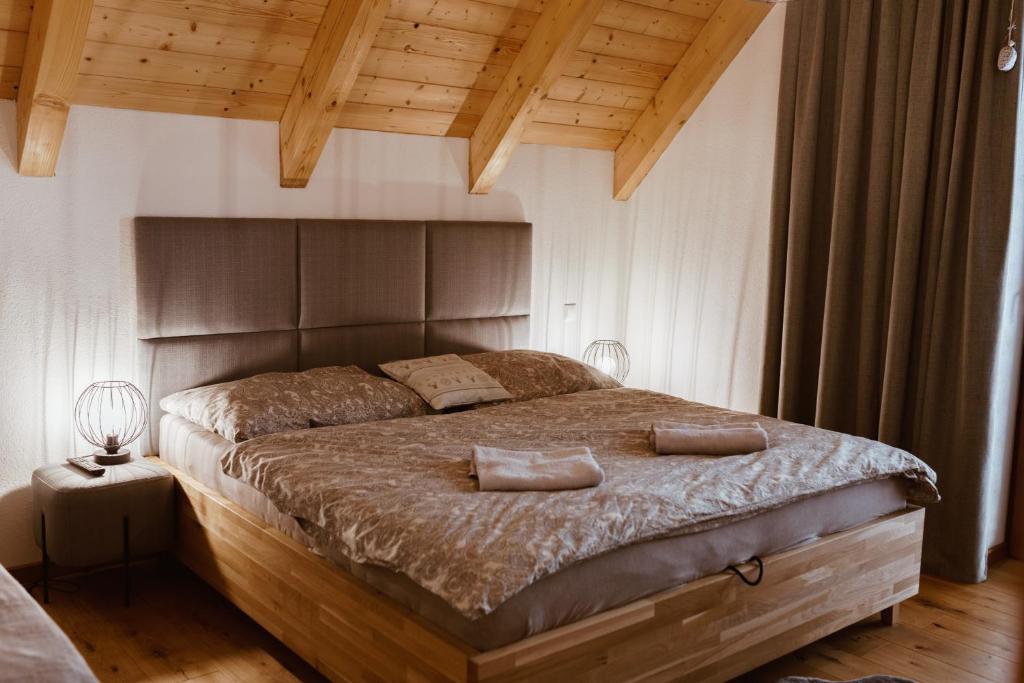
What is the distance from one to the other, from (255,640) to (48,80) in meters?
1.86

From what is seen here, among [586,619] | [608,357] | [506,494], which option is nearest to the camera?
[586,619]

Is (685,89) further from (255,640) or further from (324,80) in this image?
(255,640)

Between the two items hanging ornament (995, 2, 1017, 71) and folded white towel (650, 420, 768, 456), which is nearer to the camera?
folded white towel (650, 420, 768, 456)

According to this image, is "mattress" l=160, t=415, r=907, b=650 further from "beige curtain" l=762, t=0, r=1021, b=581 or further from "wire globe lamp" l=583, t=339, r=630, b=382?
"wire globe lamp" l=583, t=339, r=630, b=382

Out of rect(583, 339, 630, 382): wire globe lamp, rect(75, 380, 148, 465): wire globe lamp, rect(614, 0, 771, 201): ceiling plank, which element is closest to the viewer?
rect(75, 380, 148, 465): wire globe lamp

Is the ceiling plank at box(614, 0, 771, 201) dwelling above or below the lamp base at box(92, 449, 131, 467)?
above

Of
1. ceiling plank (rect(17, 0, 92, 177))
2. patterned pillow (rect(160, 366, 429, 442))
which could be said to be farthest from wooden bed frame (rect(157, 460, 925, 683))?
ceiling plank (rect(17, 0, 92, 177))

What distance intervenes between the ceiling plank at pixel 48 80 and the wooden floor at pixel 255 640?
150 cm

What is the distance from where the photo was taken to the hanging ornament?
10.8 feet

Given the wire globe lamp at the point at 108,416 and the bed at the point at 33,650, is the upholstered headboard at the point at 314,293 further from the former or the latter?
the bed at the point at 33,650

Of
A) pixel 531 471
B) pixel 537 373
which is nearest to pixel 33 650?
pixel 531 471

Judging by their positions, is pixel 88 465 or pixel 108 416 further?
pixel 108 416

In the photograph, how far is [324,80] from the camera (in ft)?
11.1

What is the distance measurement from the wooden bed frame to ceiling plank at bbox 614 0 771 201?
92.1 inches
